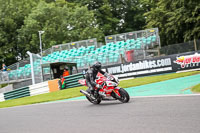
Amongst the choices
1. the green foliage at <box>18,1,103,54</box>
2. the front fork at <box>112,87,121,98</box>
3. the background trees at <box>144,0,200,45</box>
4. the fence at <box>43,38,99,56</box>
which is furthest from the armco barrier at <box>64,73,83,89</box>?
the green foliage at <box>18,1,103,54</box>

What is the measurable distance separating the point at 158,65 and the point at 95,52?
31.3 ft

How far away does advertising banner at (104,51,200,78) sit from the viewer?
17469 millimetres

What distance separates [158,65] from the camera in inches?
733

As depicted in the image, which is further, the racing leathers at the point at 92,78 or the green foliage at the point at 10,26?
the green foliage at the point at 10,26

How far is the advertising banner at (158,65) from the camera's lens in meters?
17.5

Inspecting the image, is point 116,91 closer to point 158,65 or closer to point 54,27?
point 158,65

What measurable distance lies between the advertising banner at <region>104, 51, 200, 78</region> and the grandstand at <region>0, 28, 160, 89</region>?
33.5 inches

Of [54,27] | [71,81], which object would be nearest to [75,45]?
[71,81]

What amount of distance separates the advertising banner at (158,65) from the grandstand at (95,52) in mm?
850

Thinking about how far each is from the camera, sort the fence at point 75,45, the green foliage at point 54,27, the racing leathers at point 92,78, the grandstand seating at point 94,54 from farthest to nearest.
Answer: the green foliage at point 54,27
the fence at point 75,45
the grandstand seating at point 94,54
the racing leathers at point 92,78

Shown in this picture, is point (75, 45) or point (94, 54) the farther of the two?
point (75, 45)

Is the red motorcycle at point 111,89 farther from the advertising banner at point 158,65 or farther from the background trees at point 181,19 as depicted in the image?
the background trees at point 181,19

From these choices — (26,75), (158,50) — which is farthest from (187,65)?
(26,75)

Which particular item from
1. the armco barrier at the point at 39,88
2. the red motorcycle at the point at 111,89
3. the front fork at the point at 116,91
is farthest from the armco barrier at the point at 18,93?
the front fork at the point at 116,91
